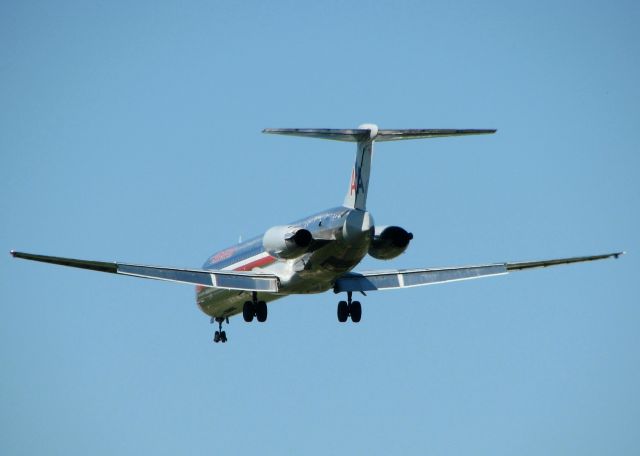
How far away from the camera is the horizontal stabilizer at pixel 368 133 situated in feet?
138

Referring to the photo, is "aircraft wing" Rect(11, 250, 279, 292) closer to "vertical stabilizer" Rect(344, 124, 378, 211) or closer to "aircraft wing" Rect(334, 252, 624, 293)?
"aircraft wing" Rect(334, 252, 624, 293)

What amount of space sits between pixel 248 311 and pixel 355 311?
399 centimetres

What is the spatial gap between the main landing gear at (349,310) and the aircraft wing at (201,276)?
260cm

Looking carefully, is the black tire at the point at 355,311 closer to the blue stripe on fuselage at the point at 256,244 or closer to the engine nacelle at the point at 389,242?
the blue stripe on fuselage at the point at 256,244

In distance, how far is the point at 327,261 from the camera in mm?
45375

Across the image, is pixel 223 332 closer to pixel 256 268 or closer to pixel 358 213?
pixel 256 268

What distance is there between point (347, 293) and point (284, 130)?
9899 mm

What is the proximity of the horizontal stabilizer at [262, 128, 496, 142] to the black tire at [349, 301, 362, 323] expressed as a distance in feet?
24.1

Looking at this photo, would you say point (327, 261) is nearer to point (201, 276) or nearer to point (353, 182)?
point (353, 182)

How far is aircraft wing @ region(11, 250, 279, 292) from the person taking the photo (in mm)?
45213

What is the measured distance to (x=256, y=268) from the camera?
5041cm

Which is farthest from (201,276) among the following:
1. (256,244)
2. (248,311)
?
(256,244)

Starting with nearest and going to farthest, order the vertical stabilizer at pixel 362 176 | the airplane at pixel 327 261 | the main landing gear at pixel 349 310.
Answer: the airplane at pixel 327 261, the vertical stabilizer at pixel 362 176, the main landing gear at pixel 349 310

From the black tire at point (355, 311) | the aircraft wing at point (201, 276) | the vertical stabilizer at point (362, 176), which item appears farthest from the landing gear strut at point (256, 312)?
the vertical stabilizer at point (362, 176)
